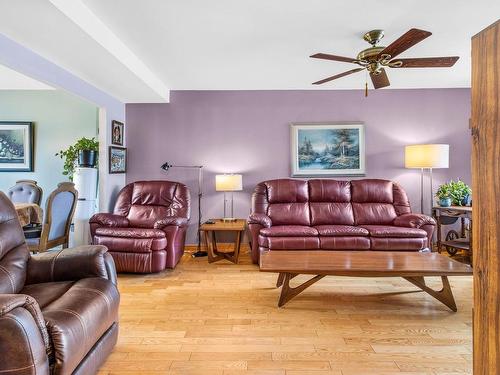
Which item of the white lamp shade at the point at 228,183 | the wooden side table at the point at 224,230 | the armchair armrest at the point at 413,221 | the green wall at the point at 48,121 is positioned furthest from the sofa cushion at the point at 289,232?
the green wall at the point at 48,121

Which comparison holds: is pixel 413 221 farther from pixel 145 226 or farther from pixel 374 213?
pixel 145 226

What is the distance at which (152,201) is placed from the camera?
14.0 feet

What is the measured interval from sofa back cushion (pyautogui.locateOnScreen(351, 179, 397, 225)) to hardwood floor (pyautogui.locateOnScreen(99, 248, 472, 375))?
1.07m

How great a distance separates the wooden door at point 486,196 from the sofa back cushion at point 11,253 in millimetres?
2114

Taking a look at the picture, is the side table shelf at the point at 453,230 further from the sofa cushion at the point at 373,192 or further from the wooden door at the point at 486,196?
the wooden door at the point at 486,196

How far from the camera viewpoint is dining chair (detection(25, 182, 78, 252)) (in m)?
3.18

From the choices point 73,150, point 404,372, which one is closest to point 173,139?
point 73,150

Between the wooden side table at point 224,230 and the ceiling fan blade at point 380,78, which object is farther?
the wooden side table at point 224,230

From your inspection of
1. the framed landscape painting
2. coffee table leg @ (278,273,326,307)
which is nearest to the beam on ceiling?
the framed landscape painting

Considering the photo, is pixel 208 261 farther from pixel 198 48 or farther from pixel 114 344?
pixel 198 48

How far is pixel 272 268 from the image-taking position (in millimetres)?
2475

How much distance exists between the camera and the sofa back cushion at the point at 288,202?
4.20m

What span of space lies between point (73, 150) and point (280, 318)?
151 inches

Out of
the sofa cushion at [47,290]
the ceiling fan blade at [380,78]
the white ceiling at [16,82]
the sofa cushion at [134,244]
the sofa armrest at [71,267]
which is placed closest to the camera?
the sofa cushion at [47,290]
